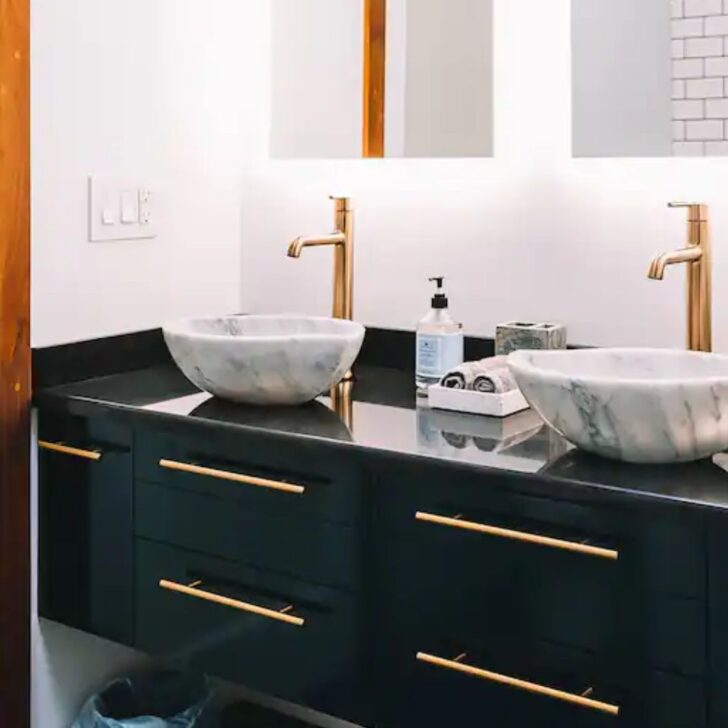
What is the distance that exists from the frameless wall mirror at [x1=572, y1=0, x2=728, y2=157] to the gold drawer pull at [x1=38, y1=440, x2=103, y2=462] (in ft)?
3.14

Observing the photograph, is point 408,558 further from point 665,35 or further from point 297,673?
point 665,35

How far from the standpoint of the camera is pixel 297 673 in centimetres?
174

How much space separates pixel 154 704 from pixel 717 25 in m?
1.58

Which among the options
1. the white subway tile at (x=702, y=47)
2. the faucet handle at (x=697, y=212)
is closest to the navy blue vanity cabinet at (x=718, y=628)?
the faucet handle at (x=697, y=212)

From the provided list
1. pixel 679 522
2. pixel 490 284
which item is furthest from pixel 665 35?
pixel 679 522

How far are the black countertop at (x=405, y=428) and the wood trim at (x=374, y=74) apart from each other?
44 cm

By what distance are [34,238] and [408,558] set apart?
0.88m

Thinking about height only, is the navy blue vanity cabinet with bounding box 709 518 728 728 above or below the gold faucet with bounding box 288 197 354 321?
below

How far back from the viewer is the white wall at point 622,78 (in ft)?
6.24

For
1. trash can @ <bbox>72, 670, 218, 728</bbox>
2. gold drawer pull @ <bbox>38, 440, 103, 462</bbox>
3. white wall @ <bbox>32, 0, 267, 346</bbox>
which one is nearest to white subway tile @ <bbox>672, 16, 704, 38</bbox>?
white wall @ <bbox>32, 0, 267, 346</bbox>

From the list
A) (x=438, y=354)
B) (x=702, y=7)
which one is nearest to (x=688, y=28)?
(x=702, y=7)

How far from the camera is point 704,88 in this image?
186 cm

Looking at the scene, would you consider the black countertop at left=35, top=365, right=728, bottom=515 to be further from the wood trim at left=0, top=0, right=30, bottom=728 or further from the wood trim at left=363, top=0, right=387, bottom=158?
the wood trim at left=363, top=0, right=387, bottom=158

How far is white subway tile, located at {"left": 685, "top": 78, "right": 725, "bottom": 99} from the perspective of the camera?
6.08 feet
